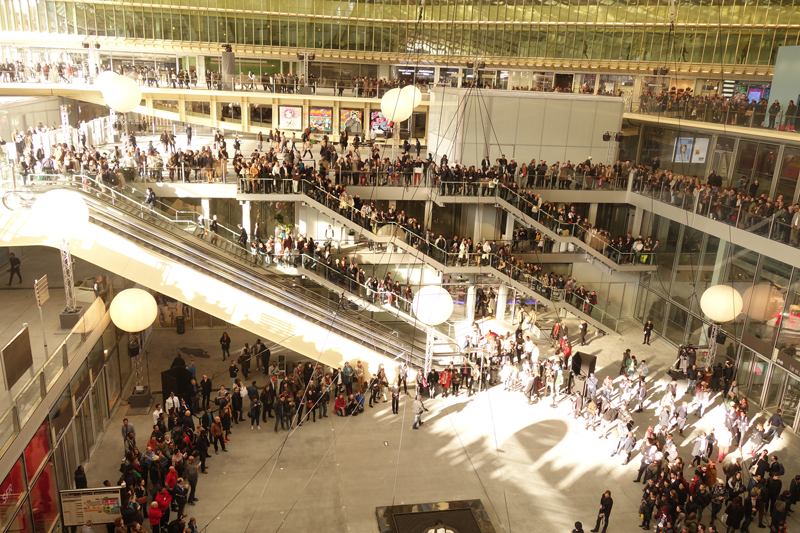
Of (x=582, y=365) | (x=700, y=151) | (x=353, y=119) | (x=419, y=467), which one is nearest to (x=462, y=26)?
(x=353, y=119)

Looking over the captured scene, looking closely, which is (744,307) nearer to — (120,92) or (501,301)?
(501,301)

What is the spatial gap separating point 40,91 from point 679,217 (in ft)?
83.0

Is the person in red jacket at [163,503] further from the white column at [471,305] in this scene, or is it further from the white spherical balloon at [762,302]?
the white spherical balloon at [762,302]

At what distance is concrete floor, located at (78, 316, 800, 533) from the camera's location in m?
13.4

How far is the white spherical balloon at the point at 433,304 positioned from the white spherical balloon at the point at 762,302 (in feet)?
37.4

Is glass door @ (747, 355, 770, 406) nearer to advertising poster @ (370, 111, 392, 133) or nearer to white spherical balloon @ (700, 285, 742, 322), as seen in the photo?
white spherical balloon @ (700, 285, 742, 322)

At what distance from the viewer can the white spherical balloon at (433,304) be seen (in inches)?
515

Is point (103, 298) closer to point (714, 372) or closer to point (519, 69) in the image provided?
point (714, 372)

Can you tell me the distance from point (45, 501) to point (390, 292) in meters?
10.8

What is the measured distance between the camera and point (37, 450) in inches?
454

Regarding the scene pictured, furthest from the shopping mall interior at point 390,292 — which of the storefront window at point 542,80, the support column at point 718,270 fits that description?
the storefront window at point 542,80

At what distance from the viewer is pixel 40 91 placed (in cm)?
2558

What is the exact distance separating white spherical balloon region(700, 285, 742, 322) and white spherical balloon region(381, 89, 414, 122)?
7.56m

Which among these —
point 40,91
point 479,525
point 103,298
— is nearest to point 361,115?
point 40,91
